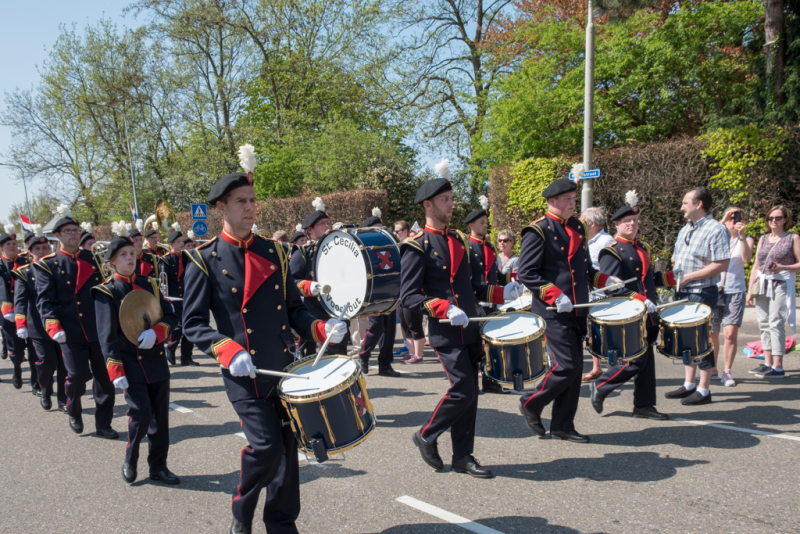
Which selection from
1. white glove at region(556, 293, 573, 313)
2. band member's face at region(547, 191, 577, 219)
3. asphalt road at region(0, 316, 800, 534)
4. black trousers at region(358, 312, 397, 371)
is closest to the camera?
asphalt road at region(0, 316, 800, 534)

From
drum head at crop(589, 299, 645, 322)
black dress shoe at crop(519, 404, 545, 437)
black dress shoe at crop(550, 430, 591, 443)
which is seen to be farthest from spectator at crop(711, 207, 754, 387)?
black dress shoe at crop(519, 404, 545, 437)

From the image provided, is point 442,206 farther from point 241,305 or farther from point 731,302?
point 731,302

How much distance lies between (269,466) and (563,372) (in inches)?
102

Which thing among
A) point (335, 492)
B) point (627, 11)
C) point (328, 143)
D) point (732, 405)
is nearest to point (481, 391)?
point (732, 405)

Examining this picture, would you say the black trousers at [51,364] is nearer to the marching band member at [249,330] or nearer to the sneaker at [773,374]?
the marching band member at [249,330]

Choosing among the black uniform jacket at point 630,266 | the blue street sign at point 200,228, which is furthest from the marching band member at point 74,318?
the blue street sign at point 200,228

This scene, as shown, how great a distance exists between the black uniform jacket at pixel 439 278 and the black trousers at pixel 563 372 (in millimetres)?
773

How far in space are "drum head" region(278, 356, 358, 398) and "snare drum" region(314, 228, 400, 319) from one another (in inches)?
77.6

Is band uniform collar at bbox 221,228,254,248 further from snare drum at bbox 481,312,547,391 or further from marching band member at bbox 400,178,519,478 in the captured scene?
snare drum at bbox 481,312,547,391

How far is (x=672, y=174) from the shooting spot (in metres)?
12.0

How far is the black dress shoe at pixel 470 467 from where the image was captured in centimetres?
428

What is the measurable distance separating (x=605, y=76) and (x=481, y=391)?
11.2 metres

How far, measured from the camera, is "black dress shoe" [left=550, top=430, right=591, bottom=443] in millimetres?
4965

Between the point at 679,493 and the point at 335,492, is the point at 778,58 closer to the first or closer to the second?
the point at 679,493
